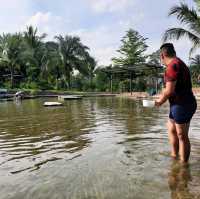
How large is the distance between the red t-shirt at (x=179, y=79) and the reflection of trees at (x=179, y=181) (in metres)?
0.88

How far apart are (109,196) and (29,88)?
49.3 m

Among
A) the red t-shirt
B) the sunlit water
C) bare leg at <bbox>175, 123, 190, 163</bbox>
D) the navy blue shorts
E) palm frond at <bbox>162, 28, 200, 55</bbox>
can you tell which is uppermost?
palm frond at <bbox>162, 28, 200, 55</bbox>

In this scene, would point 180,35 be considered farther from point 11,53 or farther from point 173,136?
point 11,53

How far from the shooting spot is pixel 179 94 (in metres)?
4.94

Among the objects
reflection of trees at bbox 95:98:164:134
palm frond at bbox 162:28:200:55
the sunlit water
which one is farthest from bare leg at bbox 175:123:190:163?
palm frond at bbox 162:28:200:55

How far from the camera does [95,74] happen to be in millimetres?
59250

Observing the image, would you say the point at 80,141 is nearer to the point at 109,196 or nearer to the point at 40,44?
the point at 109,196

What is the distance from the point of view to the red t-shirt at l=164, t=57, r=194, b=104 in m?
4.85

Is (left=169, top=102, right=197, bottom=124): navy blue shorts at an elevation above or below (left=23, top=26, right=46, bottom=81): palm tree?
below

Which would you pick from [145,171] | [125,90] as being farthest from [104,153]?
[125,90]

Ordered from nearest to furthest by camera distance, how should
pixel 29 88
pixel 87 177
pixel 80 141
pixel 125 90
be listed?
pixel 87 177 < pixel 80 141 < pixel 125 90 < pixel 29 88

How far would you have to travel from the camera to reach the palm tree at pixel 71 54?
5388cm

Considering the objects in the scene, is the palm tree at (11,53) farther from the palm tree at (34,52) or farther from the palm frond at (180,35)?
the palm frond at (180,35)

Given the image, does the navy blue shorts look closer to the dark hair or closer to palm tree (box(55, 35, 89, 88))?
the dark hair
